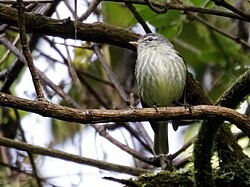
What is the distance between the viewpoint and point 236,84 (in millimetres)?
2896

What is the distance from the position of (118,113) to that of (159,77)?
188 centimetres

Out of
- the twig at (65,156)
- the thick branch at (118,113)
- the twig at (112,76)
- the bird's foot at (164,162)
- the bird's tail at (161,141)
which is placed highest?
the twig at (112,76)

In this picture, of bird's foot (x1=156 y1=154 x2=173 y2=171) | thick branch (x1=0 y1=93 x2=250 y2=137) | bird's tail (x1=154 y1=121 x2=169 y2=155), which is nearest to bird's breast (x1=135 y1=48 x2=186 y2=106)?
bird's tail (x1=154 y1=121 x2=169 y2=155)

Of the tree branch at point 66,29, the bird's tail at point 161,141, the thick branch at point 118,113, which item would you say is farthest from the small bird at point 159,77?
the thick branch at point 118,113

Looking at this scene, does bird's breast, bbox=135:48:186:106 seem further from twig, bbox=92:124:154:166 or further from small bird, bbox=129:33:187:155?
twig, bbox=92:124:154:166

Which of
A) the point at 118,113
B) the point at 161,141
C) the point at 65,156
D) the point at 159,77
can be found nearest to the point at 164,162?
the point at 161,141

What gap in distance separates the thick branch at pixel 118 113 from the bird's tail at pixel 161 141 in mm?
1349

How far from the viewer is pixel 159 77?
4.46m

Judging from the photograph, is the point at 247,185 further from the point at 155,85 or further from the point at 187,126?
the point at 187,126

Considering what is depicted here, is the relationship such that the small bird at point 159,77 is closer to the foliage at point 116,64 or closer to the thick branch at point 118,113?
the foliage at point 116,64

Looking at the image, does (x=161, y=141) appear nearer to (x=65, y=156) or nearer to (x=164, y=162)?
(x=164, y=162)

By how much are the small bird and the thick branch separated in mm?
1464

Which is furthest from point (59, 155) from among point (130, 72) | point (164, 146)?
point (130, 72)

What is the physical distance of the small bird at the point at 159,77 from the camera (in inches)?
170
